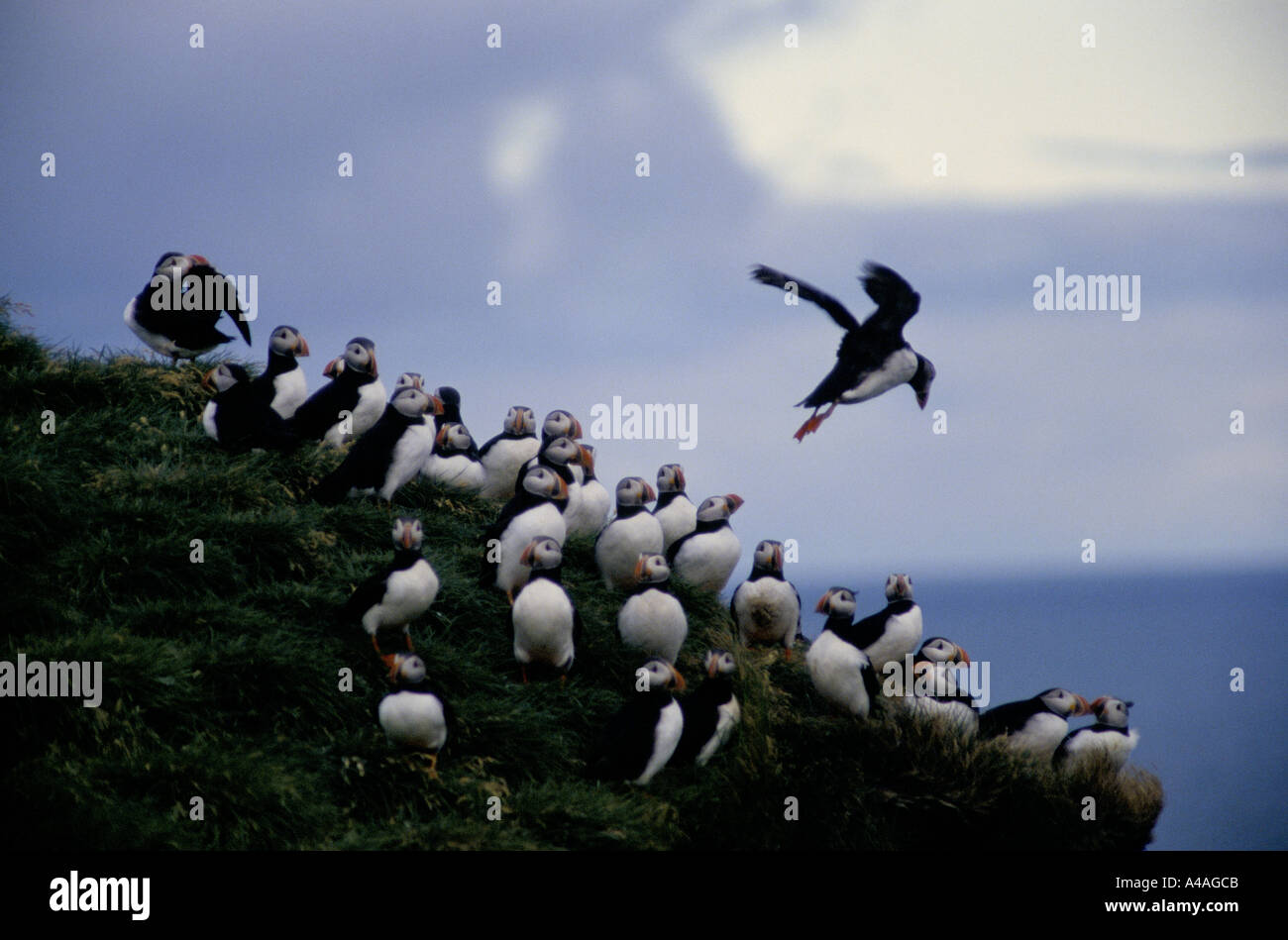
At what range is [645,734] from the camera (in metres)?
6.89

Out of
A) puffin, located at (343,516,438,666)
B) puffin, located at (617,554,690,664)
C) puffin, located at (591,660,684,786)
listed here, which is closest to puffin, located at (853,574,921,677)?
puffin, located at (617,554,690,664)

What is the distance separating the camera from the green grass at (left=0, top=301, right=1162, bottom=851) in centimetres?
616

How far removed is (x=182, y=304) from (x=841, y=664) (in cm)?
572

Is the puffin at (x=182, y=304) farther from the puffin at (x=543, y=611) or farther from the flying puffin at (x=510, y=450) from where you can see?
the puffin at (x=543, y=611)

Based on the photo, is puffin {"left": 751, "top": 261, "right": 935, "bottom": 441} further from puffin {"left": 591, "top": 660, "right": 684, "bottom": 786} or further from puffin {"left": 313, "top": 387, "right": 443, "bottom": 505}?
puffin {"left": 591, "top": 660, "right": 684, "bottom": 786}

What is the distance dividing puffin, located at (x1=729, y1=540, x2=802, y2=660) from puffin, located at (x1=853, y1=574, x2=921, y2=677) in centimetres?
49

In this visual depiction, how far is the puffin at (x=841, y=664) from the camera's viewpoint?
7.75 meters

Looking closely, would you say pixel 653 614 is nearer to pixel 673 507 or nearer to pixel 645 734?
pixel 645 734

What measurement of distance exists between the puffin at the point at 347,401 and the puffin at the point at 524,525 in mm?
1736

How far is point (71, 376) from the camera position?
10281mm
